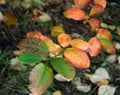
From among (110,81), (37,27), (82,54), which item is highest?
(82,54)

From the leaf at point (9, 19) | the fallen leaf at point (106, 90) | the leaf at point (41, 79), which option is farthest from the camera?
the leaf at point (9, 19)

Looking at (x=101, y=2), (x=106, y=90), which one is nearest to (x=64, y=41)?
(x=101, y=2)

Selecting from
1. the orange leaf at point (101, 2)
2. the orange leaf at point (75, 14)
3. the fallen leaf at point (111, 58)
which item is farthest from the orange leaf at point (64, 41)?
the fallen leaf at point (111, 58)

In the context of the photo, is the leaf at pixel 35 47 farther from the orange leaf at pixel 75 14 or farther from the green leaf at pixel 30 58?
the orange leaf at pixel 75 14

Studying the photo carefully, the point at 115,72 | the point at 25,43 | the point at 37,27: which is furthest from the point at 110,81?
the point at 25,43

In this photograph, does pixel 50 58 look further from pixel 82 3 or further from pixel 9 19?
pixel 9 19

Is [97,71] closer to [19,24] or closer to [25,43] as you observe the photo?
[19,24]

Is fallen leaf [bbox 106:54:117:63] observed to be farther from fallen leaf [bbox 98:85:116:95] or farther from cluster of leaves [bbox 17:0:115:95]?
cluster of leaves [bbox 17:0:115:95]
